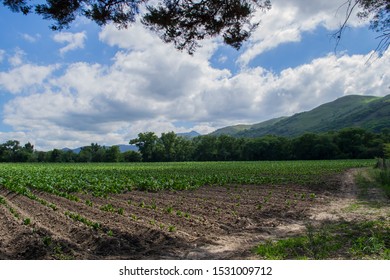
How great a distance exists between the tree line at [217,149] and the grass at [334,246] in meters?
69.8

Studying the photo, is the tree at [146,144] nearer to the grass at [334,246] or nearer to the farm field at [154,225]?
the farm field at [154,225]

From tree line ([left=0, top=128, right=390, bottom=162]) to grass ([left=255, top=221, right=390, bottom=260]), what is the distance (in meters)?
69.8

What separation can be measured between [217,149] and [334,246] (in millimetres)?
84806

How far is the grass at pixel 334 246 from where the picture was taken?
5125 mm

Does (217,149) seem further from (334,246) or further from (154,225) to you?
(334,246)

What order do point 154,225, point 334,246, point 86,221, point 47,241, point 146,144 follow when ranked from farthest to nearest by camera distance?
point 146,144 → point 86,221 → point 154,225 → point 47,241 → point 334,246

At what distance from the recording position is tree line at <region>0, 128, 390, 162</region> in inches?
2881

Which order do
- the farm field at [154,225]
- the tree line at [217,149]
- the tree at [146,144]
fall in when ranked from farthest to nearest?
1. the tree at [146,144]
2. the tree line at [217,149]
3. the farm field at [154,225]

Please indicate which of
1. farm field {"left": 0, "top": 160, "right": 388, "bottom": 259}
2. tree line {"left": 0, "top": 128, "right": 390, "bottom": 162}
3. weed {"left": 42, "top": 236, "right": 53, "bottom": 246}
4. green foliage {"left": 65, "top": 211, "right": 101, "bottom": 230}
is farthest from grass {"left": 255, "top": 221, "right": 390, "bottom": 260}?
tree line {"left": 0, "top": 128, "right": 390, "bottom": 162}

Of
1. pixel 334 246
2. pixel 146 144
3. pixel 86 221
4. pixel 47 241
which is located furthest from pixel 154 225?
pixel 146 144

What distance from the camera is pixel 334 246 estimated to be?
5.59 metres

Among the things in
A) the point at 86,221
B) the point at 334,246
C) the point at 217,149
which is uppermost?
the point at 217,149

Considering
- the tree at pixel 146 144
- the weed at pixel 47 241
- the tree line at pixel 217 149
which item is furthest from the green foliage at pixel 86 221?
the tree at pixel 146 144

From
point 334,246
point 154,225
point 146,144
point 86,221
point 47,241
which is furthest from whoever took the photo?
point 146,144
